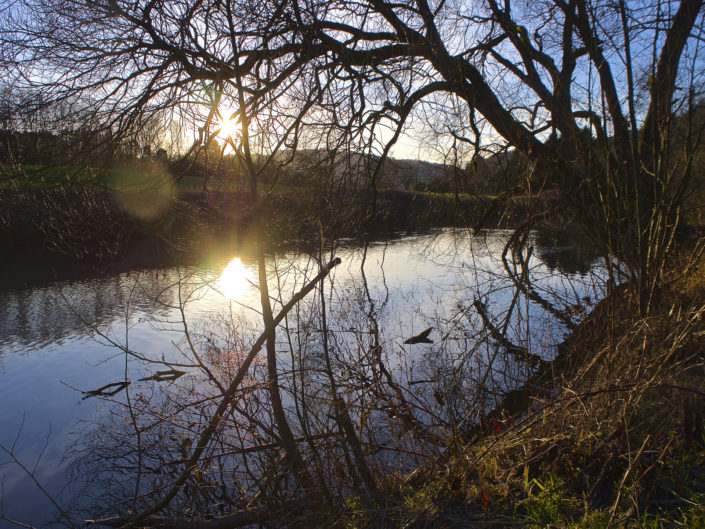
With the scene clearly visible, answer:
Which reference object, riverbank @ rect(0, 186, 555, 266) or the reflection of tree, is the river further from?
riverbank @ rect(0, 186, 555, 266)

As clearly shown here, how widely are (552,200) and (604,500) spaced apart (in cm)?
548

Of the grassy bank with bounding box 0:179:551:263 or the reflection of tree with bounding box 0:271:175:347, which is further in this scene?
the reflection of tree with bounding box 0:271:175:347

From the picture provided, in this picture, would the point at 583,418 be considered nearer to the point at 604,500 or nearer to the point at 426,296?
the point at 604,500

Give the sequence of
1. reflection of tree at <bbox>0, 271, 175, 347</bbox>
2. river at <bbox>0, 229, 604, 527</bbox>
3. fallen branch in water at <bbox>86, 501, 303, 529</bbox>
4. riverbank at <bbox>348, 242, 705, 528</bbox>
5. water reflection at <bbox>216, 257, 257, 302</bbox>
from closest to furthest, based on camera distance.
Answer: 1. riverbank at <bbox>348, 242, 705, 528</bbox>
2. fallen branch in water at <bbox>86, 501, 303, 529</bbox>
3. river at <bbox>0, 229, 604, 527</bbox>
4. reflection of tree at <bbox>0, 271, 175, 347</bbox>
5. water reflection at <bbox>216, 257, 257, 302</bbox>

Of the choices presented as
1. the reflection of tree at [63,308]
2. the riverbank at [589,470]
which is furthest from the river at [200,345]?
the riverbank at [589,470]

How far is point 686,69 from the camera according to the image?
3.35 m

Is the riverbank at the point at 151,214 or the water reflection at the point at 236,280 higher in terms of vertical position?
the riverbank at the point at 151,214

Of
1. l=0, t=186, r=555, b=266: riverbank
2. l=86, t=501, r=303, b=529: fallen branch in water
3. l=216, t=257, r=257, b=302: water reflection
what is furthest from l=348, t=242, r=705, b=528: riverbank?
l=216, t=257, r=257, b=302: water reflection

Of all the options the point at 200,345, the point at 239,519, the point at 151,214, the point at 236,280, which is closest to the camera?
the point at 239,519

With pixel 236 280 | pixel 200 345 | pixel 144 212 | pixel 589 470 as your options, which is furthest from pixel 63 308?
pixel 589 470

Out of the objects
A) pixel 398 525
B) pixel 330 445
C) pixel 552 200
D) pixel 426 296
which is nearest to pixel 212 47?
pixel 330 445

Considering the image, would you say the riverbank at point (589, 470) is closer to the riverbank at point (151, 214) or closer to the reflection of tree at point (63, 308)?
the riverbank at point (151, 214)

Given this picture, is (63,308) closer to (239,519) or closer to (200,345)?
Answer: (200,345)

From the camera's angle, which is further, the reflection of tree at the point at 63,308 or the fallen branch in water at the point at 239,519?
the reflection of tree at the point at 63,308
